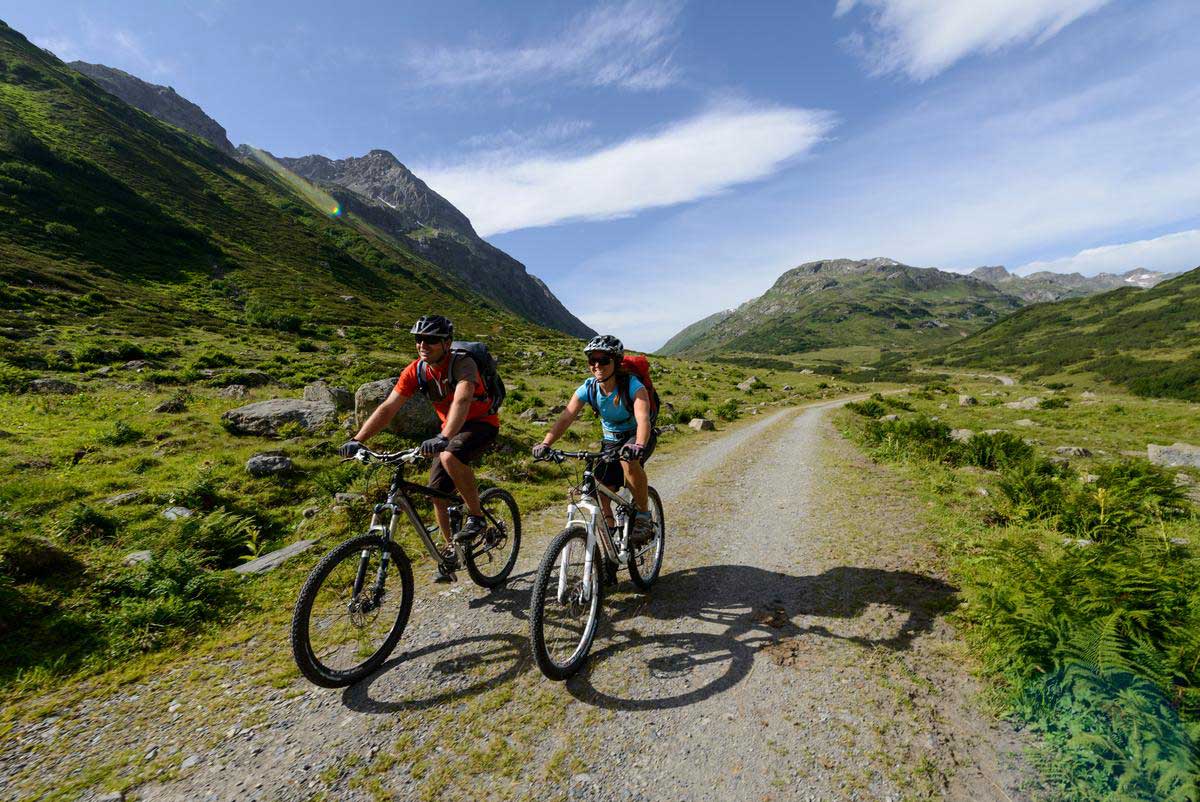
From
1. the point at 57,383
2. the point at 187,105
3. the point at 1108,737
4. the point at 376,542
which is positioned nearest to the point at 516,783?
the point at 376,542

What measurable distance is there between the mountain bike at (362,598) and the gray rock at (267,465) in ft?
20.3

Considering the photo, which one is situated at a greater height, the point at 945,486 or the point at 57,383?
the point at 57,383

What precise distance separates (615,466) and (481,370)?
2311mm

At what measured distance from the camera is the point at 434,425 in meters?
15.8

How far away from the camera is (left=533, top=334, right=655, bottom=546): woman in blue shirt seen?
19.1 feet

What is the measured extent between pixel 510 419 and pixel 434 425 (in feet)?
21.9

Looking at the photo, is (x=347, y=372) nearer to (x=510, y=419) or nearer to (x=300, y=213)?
(x=510, y=419)

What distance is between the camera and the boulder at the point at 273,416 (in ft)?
45.5

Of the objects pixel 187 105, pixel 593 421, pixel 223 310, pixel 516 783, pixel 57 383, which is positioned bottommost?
pixel 516 783

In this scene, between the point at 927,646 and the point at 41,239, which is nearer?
the point at 927,646

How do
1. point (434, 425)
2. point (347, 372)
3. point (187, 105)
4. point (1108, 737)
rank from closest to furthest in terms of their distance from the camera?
point (1108, 737) → point (434, 425) → point (347, 372) → point (187, 105)

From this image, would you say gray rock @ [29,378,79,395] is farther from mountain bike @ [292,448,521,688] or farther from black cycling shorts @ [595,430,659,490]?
black cycling shorts @ [595,430,659,490]

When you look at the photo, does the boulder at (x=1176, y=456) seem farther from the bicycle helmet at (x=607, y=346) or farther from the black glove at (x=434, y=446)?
the black glove at (x=434, y=446)

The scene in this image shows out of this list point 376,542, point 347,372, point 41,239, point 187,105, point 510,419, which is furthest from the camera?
point 187,105
